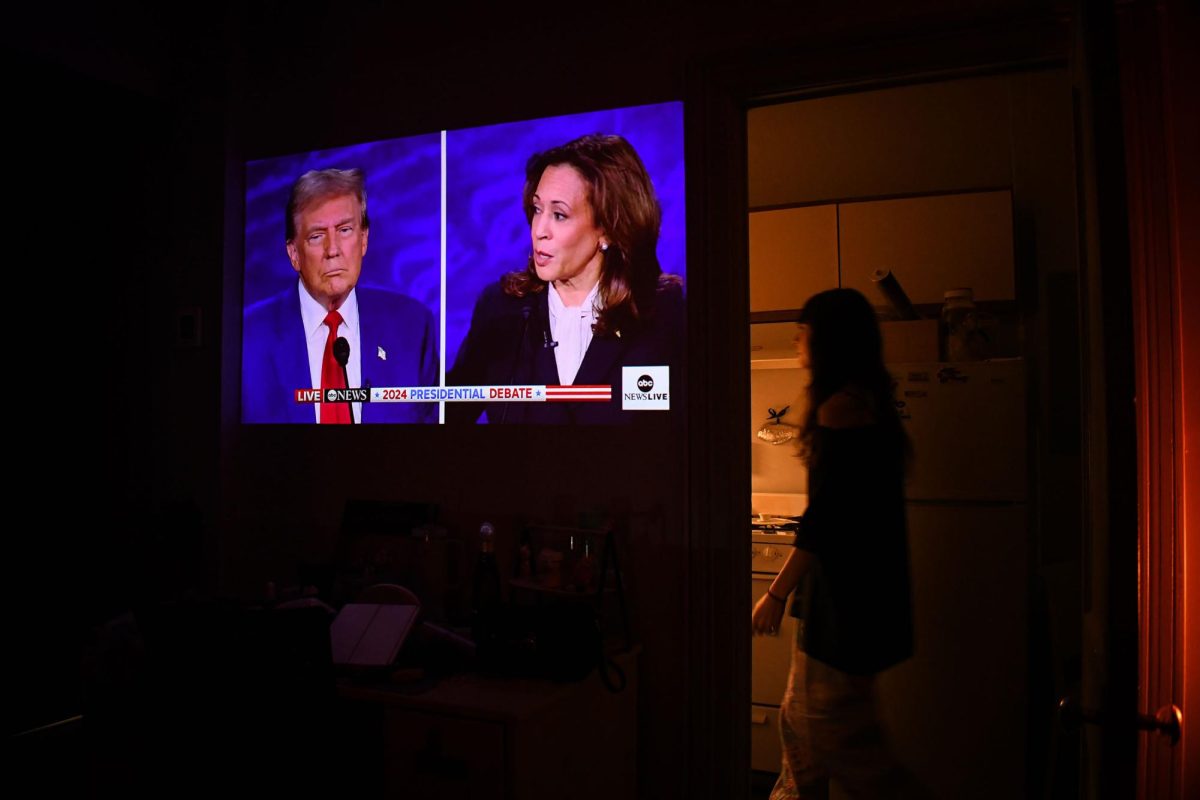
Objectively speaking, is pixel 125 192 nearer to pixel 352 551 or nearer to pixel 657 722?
pixel 352 551

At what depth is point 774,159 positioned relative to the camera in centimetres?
376

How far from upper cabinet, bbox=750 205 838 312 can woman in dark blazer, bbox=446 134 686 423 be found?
58.0 inches

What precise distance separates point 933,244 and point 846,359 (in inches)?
54.2

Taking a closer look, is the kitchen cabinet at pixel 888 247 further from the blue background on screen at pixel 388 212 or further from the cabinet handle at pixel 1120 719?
the cabinet handle at pixel 1120 719

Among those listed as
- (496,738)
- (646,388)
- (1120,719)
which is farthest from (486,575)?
(1120,719)

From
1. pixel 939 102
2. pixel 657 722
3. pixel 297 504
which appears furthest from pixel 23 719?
pixel 939 102

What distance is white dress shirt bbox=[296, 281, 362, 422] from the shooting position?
2.33 metres

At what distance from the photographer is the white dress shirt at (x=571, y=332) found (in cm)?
207

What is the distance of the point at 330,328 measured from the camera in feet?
7.80

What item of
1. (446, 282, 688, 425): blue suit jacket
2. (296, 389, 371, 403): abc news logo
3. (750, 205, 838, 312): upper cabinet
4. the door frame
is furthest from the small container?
(296, 389, 371, 403): abc news logo

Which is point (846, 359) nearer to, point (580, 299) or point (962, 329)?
point (580, 299)

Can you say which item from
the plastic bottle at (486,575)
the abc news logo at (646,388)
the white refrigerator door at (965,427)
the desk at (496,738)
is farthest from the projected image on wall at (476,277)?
the white refrigerator door at (965,427)

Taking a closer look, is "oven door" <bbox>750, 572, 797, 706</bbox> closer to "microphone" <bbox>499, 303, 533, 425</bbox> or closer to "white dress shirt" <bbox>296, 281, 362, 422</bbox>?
"microphone" <bbox>499, 303, 533, 425</bbox>

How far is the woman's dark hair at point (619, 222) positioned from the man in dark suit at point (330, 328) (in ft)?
1.51
